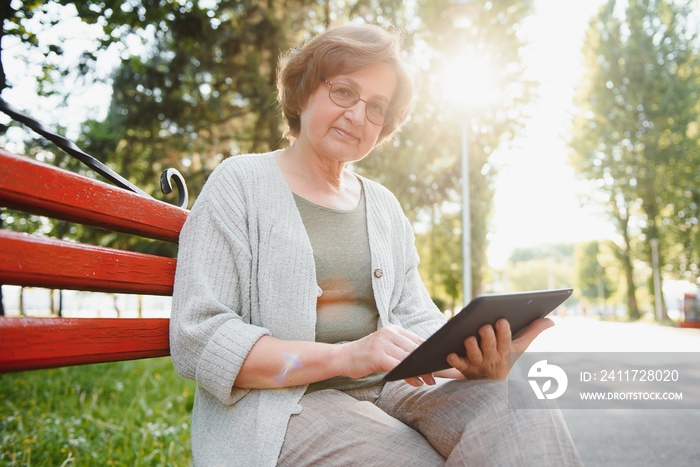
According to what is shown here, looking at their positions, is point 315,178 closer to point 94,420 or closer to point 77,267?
point 77,267

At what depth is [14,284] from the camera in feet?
3.80

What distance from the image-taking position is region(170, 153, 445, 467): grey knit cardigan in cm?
154

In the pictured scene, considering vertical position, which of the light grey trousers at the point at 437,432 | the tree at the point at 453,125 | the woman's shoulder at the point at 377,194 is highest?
the tree at the point at 453,125

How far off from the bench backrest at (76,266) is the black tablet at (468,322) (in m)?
0.63

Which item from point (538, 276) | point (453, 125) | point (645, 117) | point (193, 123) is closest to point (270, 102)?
point (193, 123)

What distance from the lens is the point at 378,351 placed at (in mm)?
1494

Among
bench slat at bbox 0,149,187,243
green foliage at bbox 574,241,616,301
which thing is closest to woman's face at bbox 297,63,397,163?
bench slat at bbox 0,149,187,243

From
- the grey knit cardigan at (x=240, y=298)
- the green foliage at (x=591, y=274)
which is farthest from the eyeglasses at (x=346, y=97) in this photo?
the green foliage at (x=591, y=274)

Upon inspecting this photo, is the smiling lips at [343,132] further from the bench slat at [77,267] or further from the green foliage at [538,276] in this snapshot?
the green foliage at [538,276]

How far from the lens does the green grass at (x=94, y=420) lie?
3.24 m

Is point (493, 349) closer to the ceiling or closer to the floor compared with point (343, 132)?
closer to the floor

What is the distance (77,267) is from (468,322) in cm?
86

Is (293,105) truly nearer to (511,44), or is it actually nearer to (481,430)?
(481,430)

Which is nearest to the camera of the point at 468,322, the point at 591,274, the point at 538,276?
the point at 468,322
